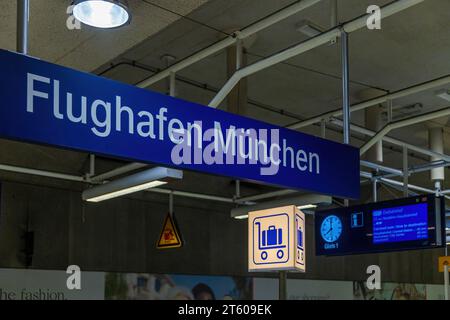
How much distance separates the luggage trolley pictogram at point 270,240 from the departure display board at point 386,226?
5.27 feet

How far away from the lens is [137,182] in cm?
590

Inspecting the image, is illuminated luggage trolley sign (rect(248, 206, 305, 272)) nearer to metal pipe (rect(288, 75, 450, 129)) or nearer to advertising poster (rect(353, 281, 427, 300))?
metal pipe (rect(288, 75, 450, 129))

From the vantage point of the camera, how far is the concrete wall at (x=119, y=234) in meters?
8.83

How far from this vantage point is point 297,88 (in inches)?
327

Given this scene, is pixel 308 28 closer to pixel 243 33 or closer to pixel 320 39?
pixel 243 33

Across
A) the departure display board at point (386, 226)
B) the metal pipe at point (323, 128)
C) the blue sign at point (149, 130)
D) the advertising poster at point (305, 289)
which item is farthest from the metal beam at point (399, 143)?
the blue sign at point (149, 130)

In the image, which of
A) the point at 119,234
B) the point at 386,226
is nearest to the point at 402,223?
the point at 386,226

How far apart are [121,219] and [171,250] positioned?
100 cm

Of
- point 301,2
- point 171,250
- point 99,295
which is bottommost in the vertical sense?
point 99,295

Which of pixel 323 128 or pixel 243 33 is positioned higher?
pixel 243 33

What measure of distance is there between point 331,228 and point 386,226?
938 millimetres
